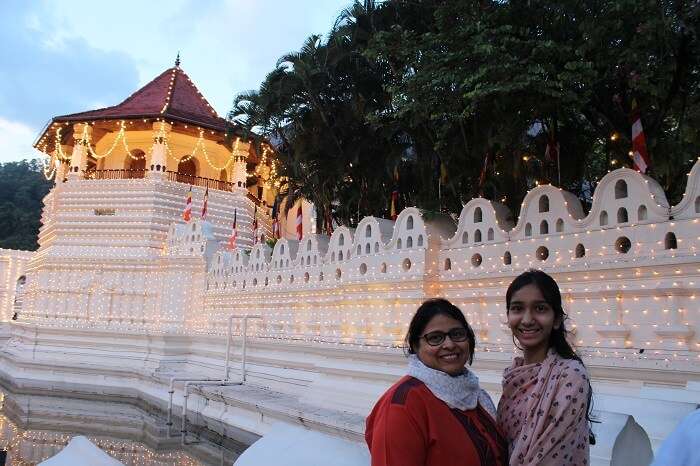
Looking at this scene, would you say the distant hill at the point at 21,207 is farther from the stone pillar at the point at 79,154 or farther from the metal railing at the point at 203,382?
the metal railing at the point at 203,382

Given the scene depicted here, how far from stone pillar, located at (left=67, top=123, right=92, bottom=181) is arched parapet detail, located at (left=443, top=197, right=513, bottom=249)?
657 inches

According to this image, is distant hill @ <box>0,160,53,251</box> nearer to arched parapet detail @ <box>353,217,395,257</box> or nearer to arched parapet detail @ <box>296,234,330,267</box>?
arched parapet detail @ <box>296,234,330,267</box>

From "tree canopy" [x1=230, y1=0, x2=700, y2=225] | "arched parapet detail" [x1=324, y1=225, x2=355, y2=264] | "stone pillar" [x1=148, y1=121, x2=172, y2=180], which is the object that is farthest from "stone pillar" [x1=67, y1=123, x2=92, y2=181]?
"arched parapet detail" [x1=324, y1=225, x2=355, y2=264]

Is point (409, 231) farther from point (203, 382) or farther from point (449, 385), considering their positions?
point (449, 385)

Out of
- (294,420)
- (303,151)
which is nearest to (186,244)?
(303,151)

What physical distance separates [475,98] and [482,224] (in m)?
1.98

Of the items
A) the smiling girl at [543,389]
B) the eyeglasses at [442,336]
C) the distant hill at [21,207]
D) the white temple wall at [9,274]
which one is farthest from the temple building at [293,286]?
the distant hill at [21,207]

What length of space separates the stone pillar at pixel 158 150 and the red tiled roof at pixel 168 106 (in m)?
0.34

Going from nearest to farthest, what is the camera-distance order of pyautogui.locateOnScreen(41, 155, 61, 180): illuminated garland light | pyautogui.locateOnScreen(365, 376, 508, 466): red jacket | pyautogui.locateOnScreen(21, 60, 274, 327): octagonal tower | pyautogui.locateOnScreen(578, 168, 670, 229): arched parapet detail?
1. pyautogui.locateOnScreen(365, 376, 508, 466): red jacket
2. pyautogui.locateOnScreen(578, 168, 670, 229): arched parapet detail
3. pyautogui.locateOnScreen(21, 60, 274, 327): octagonal tower
4. pyautogui.locateOnScreen(41, 155, 61, 180): illuminated garland light

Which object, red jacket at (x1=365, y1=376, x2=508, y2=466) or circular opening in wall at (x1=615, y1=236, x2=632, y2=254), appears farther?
circular opening in wall at (x1=615, y1=236, x2=632, y2=254)

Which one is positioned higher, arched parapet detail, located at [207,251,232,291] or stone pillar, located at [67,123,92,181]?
stone pillar, located at [67,123,92,181]

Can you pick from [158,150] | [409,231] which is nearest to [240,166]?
[158,150]

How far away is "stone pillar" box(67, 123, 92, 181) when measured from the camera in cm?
2154

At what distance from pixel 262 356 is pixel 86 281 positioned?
10024 mm
